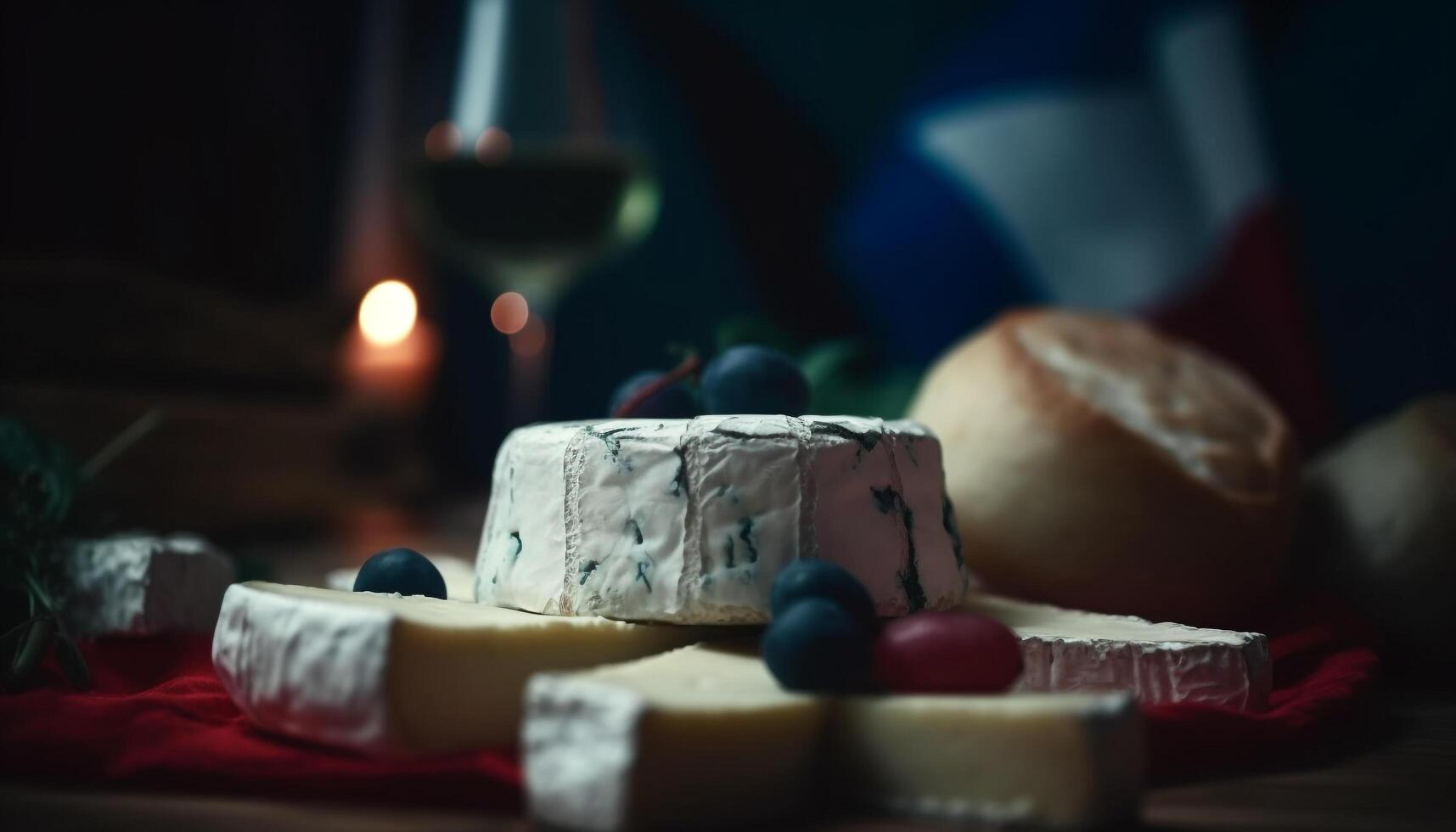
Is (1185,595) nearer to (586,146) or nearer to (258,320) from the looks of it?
(586,146)

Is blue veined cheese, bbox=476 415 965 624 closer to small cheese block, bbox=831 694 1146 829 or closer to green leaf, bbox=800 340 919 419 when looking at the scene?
small cheese block, bbox=831 694 1146 829

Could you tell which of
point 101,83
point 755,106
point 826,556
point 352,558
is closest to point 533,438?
point 826,556

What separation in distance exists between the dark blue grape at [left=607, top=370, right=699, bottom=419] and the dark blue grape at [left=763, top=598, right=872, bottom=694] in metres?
0.38

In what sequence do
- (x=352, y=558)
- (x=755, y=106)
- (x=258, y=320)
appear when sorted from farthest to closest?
(x=755, y=106)
(x=258, y=320)
(x=352, y=558)

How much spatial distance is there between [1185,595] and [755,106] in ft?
6.71

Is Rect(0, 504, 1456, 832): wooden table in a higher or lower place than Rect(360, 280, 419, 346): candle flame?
lower

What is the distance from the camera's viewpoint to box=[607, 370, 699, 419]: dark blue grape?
112cm

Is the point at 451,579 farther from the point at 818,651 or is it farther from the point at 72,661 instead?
the point at 818,651

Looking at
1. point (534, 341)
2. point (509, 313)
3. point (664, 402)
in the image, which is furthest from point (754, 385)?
point (509, 313)

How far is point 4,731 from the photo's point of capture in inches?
32.1

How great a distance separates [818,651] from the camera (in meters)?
0.75

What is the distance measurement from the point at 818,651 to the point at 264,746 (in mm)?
373

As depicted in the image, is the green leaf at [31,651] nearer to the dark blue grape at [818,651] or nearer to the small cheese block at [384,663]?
the small cheese block at [384,663]

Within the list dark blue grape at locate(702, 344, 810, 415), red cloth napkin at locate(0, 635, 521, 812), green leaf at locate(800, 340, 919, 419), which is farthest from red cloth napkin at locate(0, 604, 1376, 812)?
green leaf at locate(800, 340, 919, 419)
